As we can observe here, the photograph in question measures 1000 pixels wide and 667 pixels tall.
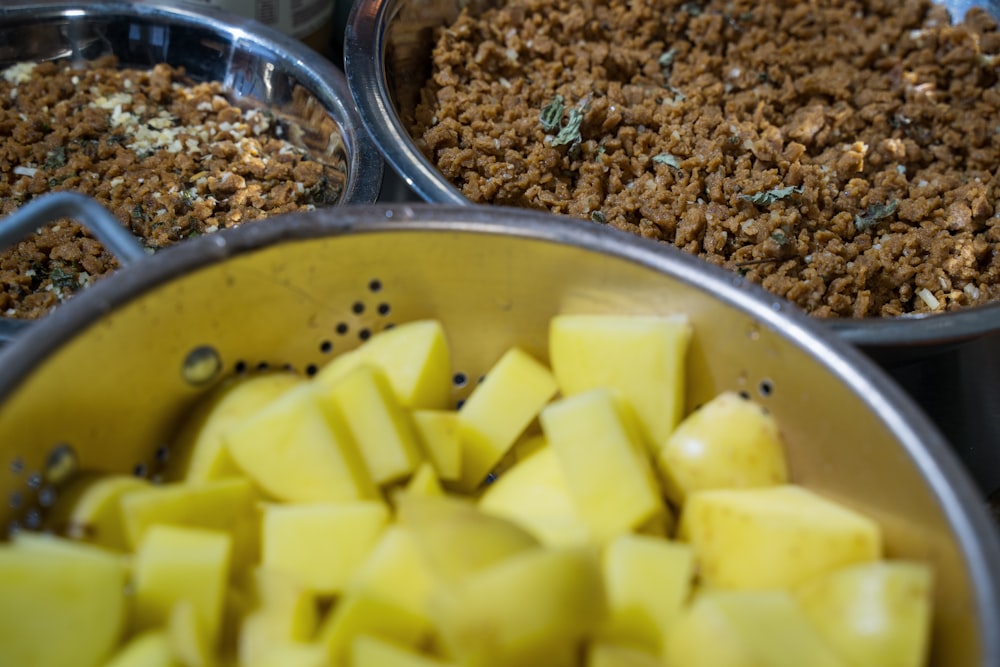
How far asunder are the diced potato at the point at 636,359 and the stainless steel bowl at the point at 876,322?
31 centimetres

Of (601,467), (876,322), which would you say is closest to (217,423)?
(601,467)

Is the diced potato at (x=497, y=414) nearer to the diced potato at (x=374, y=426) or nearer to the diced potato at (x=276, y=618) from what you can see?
the diced potato at (x=374, y=426)

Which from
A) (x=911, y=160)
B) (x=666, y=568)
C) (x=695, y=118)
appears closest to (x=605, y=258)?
(x=666, y=568)

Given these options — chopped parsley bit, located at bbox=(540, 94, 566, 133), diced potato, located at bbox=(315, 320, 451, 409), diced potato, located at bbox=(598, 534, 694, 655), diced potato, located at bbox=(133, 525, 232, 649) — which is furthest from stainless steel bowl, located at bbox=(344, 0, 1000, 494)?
diced potato, located at bbox=(133, 525, 232, 649)

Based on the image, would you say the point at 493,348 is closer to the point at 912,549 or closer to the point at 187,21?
the point at 912,549

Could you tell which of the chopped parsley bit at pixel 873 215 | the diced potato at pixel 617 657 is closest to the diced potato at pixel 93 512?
the diced potato at pixel 617 657

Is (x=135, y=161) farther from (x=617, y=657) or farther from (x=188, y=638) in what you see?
(x=617, y=657)

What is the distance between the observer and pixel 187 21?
1405 mm

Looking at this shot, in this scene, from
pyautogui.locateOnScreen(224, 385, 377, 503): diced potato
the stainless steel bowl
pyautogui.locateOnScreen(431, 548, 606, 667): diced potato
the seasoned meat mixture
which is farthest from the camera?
the seasoned meat mixture

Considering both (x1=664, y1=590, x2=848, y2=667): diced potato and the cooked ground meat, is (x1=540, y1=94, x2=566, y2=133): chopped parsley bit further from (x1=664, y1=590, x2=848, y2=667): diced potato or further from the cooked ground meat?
(x1=664, y1=590, x2=848, y2=667): diced potato

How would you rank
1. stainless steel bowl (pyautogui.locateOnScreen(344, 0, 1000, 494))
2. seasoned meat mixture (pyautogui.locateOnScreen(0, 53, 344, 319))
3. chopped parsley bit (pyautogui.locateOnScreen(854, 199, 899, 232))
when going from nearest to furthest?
stainless steel bowl (pyautogui.locateOnScreen(344, 0, 1000, 494))
seasoned meat mixture (pyautogui.locateOnScreen(0, 53, 344, 319))
chopped parsley bit (pyautogui.locateOnScreen(854, 199, 899, 232))

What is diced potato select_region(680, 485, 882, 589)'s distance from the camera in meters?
0.64

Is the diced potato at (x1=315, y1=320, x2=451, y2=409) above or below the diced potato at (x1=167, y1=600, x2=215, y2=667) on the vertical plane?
above

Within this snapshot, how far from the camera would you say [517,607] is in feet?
1.80
